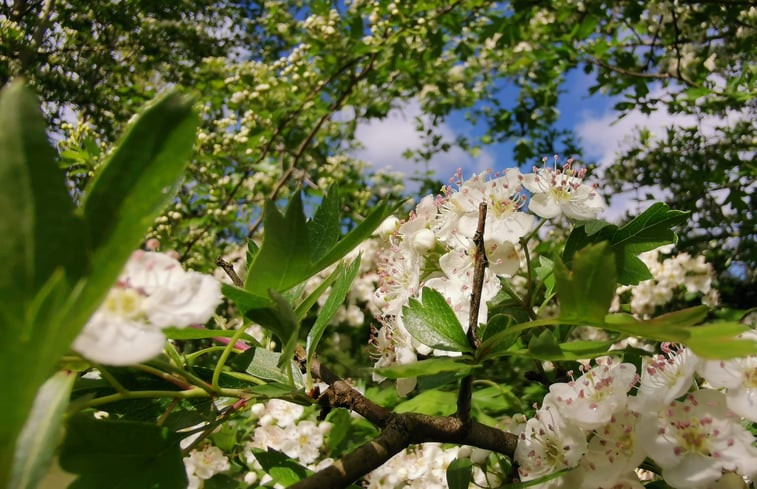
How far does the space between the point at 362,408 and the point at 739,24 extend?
111 inches

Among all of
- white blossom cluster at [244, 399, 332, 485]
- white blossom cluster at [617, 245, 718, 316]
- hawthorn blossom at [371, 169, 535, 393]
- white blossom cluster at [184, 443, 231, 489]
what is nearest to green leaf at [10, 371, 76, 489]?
hawthorn blossom at [371, 169, 535, 393]

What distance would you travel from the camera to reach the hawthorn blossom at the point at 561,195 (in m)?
0.87

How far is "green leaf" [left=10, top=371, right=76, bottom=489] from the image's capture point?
1.09ft

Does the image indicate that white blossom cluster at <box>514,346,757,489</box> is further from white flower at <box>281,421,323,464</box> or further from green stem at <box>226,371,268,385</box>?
white flower at <box>281,421,323,464</box>

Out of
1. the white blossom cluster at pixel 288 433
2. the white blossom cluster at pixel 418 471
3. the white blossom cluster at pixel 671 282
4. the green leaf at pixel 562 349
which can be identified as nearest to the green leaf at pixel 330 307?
the green leaf at pixel 562 349

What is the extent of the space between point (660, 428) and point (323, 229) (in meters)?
0.44

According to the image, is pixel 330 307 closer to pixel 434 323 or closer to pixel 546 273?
pixel 434 323

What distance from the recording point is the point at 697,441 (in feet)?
2.10

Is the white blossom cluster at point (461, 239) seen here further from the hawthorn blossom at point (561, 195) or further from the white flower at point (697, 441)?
the white flower at point (697, 441)

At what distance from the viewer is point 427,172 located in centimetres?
457

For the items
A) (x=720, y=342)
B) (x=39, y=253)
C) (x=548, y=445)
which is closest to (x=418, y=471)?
(x=548, y=445)

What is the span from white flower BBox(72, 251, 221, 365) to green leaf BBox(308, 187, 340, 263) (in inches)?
5.6

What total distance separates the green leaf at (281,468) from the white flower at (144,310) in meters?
0.47

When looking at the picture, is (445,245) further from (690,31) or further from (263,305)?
(690,31)
